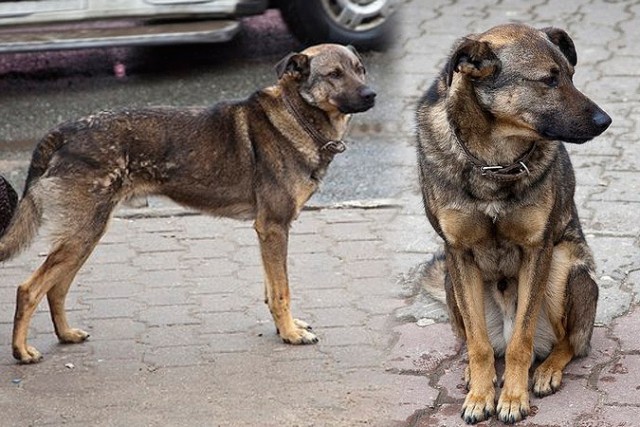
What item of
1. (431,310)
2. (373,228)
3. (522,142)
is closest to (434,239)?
(373,228)

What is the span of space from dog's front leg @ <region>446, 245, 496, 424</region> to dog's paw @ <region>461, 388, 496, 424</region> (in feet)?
0.03

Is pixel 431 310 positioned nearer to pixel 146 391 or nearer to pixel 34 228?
pixel 146 391

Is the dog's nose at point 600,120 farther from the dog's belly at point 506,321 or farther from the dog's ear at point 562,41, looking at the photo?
the dog's belly at point 506,321

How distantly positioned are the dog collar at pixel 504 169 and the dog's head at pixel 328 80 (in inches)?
44.0

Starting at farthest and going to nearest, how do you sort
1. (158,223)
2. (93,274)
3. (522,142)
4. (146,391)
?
1. (158,223)
2. (93,274)
3. (146,391)
4. (522,142)

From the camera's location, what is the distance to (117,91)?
29.5ft

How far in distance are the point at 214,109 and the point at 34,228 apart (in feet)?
3.11

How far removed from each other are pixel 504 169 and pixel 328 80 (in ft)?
4.31

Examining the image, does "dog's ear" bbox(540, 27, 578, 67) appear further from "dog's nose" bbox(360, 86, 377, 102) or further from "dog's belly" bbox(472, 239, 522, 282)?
"dog's nose" bbox(360, 86, 377, 102)

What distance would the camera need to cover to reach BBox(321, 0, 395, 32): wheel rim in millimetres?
9211

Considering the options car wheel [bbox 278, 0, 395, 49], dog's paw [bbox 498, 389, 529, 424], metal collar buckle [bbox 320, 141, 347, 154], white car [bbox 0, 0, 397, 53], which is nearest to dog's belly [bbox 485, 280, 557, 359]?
dog's paw [bbox 498, 389, 529, 424]

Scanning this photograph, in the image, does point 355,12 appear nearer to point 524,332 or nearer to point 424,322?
point 424,322

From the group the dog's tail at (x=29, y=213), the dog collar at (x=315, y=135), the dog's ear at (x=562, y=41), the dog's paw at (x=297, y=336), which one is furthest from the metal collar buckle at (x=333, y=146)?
the dog's ear at (x=562, y=41)

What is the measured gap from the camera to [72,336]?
587cm
